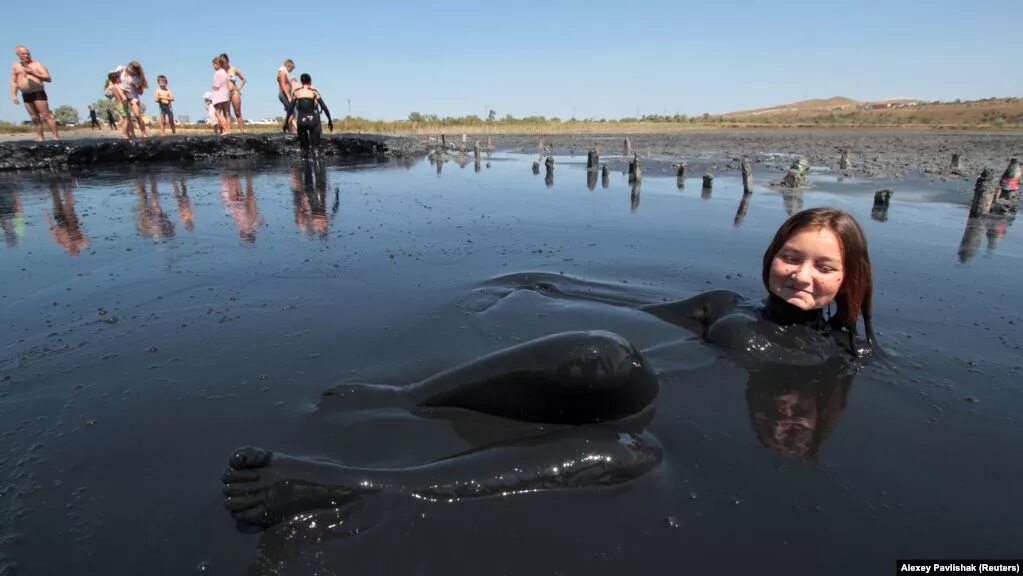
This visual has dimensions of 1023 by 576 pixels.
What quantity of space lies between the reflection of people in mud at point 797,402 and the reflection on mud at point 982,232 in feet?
15.8

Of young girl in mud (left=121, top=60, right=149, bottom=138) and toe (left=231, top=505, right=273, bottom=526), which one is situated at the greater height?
young girl in mud (left=121, top=60, right=149, bottom=138)

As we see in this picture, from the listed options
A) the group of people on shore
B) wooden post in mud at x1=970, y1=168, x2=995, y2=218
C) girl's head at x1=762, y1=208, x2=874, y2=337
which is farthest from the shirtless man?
wooden post in mud at x1=970, y1=168, x2=995, y2=218

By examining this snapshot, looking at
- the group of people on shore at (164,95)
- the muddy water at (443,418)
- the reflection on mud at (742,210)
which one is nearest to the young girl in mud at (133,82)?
the group of people on shore at (164,95)

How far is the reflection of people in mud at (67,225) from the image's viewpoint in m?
5.97

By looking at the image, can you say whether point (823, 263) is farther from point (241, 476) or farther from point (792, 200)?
point (792, 200)

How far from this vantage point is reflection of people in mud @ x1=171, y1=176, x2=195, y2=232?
725cm

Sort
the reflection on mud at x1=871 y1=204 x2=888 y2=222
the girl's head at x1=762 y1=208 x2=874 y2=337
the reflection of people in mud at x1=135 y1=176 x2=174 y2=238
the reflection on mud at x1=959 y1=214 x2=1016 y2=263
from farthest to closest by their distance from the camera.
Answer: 1. the reflection on mud at x1=871 y1=204 x2=888 y2=222
2. the reflection on mud at x1=959 y1=214 x2=1016 y2=263
3. the reflection of people in mud at x1=135 y1=176 x2=174 y2=238
4. the girl's head at x1=762 y1=208 x2=874 y2=337

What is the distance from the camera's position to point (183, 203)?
8.84 m

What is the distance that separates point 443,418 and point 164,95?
20.2 m

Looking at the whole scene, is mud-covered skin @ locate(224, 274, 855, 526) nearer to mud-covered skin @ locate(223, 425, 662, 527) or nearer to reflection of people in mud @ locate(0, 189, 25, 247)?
mud-covered skin @ locate(223, 425, 662, 527)

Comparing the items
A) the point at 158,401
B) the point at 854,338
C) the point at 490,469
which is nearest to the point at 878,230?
the point at 854,338

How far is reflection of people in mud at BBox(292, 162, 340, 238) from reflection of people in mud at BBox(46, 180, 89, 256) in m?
2.38

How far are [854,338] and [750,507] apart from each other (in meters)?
1.80

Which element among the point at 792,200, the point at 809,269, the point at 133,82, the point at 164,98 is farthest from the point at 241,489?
the point at 164,98
